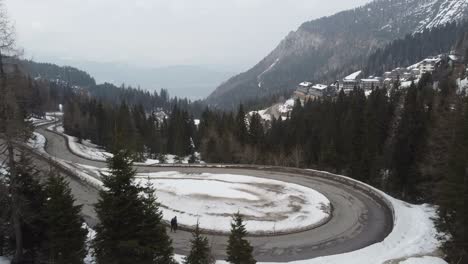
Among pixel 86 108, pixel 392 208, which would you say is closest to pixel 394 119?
pixel 392 208

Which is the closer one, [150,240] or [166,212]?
[150,240]

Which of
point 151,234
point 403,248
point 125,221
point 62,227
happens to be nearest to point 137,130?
point 62,227

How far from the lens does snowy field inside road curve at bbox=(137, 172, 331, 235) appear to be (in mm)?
25219

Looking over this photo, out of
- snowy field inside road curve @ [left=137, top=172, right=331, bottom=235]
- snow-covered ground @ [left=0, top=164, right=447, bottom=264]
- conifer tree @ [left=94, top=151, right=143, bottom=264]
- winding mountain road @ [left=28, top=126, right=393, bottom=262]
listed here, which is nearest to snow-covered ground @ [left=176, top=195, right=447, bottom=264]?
snow-covered ground @ [left=0, top=164, right=447, bottom=264]

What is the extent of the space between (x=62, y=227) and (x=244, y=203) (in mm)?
15468

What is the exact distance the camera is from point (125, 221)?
13.9 m

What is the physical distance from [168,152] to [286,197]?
52.2 metres

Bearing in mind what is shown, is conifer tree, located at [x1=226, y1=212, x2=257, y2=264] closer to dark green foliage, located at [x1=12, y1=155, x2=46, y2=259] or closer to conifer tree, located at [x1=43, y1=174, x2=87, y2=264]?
conifer tree, located at [x1=43, y1=174, x2=87, y2=264]

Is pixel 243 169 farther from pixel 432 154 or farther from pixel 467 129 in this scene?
pixel 467 129

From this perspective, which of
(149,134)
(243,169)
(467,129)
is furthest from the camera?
(149,134)

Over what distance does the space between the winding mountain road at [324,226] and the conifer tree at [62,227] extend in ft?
3.40

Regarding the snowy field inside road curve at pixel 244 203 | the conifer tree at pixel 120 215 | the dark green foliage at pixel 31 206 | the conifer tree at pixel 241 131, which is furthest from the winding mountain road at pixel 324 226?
the conifer tree at pixel 241 131

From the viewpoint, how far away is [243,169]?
41.2 meters

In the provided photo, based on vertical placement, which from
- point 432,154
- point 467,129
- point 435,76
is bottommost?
point 432,154
